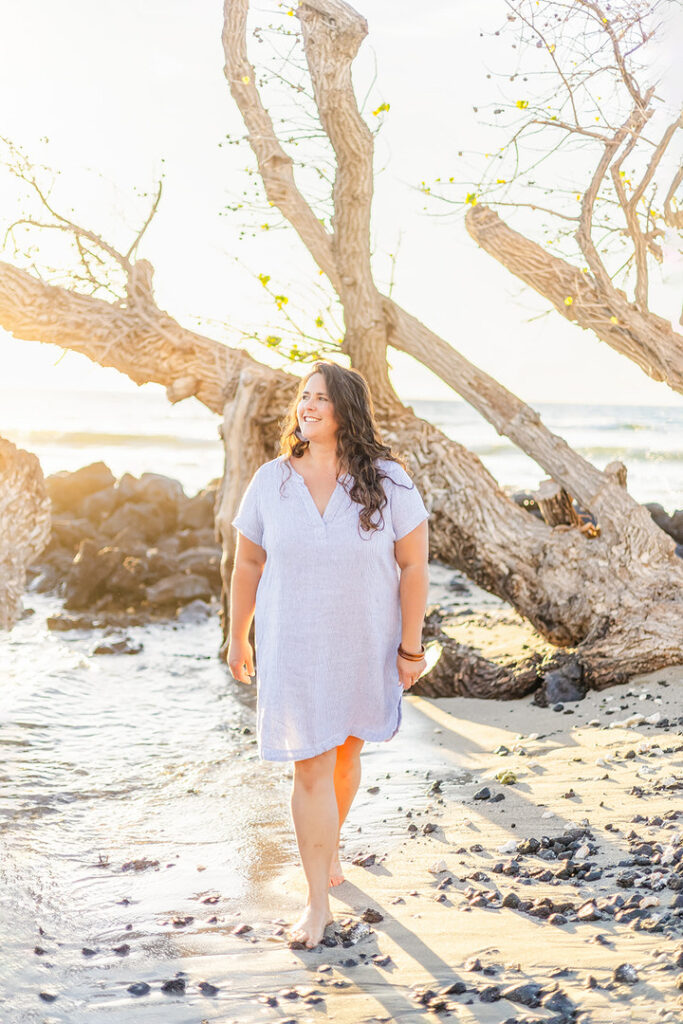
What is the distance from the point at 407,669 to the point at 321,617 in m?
0.43

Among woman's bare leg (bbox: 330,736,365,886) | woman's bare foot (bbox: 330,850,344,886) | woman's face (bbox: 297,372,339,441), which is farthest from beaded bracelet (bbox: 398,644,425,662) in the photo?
woman's bare foot (bbox: 330,850,344,886)

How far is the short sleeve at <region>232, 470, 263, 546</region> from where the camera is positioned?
12.9ft

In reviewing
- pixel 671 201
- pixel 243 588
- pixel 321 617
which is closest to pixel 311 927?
pixel 321 617

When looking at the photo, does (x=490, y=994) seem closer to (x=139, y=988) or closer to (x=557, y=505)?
(x=139, y=988)

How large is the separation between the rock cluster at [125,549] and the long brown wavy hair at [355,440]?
7355 mm

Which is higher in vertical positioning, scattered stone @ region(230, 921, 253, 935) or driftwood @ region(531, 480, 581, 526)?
driftwood @ region(531, 480, 581, 526)

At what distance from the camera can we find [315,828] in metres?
3.74

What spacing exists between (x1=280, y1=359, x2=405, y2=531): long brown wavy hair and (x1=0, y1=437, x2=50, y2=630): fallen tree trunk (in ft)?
14.6

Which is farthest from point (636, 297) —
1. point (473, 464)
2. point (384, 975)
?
point (384, 975)

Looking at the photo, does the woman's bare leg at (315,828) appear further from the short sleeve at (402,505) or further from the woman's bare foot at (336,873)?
the short sleeve at (402,505)

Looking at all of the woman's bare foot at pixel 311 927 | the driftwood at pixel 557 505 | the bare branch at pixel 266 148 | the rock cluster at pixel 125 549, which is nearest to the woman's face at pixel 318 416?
the woman's bare foot at pixel 311 927

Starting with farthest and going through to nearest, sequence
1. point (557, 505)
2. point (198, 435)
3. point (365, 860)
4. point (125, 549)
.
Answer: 1. point (198, 435)
2. point (125, 549)
3. point (557, 505)
4. point (365, 860)

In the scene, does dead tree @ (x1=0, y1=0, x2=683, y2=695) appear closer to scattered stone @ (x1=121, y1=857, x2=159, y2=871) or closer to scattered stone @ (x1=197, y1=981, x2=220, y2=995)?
scattered stone @ (x1=121, y1=857, x2=159, y2=871)

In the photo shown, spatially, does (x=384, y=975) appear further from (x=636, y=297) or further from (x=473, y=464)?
(x=636, y=297)
